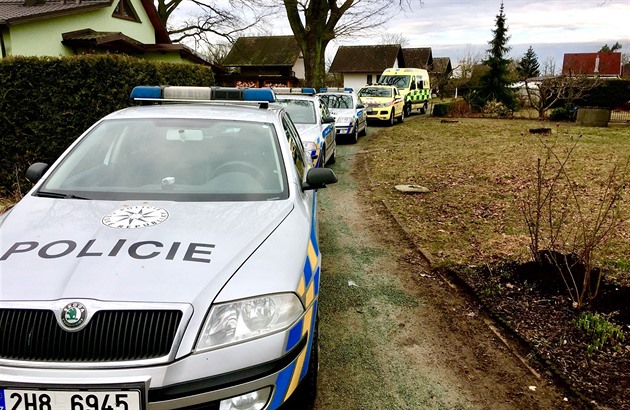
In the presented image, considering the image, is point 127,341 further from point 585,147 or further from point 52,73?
point 585,147

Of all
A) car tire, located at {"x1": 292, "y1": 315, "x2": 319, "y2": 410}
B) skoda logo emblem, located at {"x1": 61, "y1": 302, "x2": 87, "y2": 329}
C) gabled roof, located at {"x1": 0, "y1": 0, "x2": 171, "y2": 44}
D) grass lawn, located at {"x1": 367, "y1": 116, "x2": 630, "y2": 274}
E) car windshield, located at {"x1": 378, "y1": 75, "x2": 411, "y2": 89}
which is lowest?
grass lawn, located at {"x1": 367, "y1": 116, "x2": 630, "y2": 274}

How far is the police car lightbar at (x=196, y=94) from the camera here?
4242 mm

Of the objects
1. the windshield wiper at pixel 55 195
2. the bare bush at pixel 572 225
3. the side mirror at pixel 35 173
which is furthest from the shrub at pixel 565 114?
the windshield wiper at pixel 55 195

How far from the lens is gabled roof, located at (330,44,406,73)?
50688 mm

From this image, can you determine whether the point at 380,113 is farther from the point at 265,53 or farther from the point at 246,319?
the point at 265,53

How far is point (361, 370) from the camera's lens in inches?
131

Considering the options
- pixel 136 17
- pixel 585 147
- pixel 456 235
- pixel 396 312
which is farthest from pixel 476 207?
pixel 136 17

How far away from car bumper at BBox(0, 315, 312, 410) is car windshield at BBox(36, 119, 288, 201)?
4.10ft

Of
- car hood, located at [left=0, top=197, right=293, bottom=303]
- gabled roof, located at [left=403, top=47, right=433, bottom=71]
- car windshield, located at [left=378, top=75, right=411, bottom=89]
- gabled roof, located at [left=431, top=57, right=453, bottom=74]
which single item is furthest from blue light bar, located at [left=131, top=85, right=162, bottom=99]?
gabled roof, located at [left=431, top=57, right=453, bottom=74]

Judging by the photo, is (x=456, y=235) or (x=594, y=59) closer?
(x=456, y=235)

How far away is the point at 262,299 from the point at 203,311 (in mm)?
272

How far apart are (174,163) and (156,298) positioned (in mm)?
1576

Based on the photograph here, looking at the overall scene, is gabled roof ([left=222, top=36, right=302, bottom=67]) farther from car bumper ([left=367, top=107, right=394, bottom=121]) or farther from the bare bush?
the bare bush

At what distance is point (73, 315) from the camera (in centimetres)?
200
